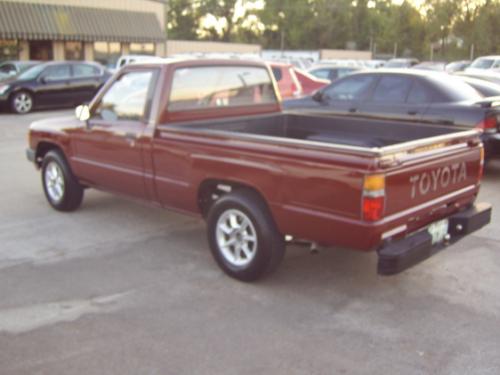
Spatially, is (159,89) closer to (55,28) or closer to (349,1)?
(55,28)

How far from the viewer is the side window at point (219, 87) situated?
5617mm

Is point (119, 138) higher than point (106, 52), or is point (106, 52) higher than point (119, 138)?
point (106, 52)

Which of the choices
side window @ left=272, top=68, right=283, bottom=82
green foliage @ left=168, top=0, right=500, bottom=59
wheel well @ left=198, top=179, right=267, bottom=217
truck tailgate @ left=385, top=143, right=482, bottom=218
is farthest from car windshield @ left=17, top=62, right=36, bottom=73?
green foliage @ left=168, top=0, right=500, bottom=59

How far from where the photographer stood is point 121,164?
5875 mm

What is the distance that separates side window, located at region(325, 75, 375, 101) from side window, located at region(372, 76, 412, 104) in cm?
23

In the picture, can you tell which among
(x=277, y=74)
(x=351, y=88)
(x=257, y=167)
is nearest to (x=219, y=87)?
(x=257, y=167)

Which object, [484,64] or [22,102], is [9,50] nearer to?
[22,102]

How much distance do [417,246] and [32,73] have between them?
51.1 ft

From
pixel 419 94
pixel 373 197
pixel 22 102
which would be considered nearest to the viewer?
pixel 373 197

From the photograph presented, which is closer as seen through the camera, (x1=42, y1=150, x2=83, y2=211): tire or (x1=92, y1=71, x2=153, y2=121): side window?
(x1=92, y1=71, x2=153, y2=121): side window

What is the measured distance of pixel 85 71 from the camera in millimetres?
18656

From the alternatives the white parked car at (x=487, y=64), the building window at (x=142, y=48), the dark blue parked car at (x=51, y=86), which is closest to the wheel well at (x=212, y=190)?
the dark blue parked car at (x=51, y=86)

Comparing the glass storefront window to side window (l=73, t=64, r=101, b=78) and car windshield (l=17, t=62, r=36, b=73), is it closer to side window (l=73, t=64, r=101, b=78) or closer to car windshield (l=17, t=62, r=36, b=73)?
car windshield (l=17, t=62, r=36, b=73)

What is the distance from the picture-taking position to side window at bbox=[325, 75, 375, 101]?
975 cm
